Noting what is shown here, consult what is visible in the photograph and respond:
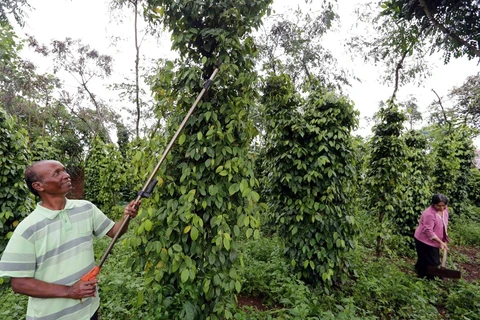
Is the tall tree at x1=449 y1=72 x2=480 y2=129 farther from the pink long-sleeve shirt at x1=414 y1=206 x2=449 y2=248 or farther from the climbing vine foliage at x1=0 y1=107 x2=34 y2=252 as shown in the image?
the climbing vine foliage at x1=0 y1=107 x2=34 y2=252

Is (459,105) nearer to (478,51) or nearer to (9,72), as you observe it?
(478,51)

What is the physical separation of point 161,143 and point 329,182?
2.41 m

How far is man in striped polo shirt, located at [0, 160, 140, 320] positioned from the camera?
149cm

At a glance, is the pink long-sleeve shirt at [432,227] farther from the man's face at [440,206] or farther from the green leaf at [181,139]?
the green leaf at [181,139]

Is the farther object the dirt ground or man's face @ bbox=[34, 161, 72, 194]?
the dirt ground

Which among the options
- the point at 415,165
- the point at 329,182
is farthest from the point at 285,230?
the point at 415,165

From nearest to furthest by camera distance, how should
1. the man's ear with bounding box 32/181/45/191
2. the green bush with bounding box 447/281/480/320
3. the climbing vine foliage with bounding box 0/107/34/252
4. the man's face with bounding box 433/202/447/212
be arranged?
1. the man's ear with bounding box 32/181/45/191
2. the climbing vine foliage with bounding box 0/107/34/252
3. the green bush with bounding box 447/281/480/320
4. the man's face with bounding box 433/202/447/212

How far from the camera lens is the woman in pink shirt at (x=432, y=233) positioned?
13.9 ft

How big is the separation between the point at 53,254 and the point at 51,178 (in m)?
0.44

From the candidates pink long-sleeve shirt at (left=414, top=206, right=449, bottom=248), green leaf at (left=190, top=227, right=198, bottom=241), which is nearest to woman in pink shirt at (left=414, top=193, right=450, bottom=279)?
pink long-sleeve shirt at (left=414, top=206, right=449, bottom=248)

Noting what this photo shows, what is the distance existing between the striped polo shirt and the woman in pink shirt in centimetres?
458

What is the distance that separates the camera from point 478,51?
9.19 ft

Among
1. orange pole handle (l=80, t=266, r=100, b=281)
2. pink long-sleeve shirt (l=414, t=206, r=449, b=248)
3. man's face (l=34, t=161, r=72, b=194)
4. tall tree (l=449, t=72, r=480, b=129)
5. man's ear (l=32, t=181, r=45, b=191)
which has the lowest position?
orange pole handle (l=80, t=266, r=100, b=281)

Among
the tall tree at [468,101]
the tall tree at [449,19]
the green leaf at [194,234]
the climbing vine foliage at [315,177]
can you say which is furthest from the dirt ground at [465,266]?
the tall tree at [468,101]
